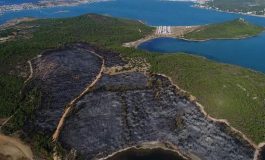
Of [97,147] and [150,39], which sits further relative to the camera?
[150,39]

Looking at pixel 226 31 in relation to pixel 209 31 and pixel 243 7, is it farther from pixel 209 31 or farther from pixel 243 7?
pixel 243 7

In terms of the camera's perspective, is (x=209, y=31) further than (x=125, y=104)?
Yes

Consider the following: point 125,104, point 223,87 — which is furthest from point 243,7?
point 125,104

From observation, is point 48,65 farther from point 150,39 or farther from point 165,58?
point 150,39

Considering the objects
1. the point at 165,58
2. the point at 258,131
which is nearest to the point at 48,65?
the point at 165,58

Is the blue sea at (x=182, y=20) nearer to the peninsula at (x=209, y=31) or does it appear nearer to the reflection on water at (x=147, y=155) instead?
the peninsula at (x=209, y=31)
